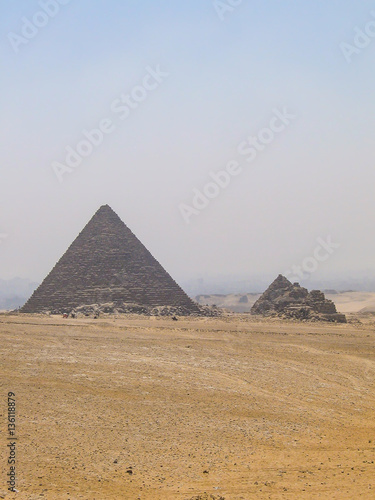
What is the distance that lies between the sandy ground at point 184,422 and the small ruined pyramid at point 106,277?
2075 centimetres

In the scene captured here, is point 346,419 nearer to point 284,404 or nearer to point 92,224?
point 284,404

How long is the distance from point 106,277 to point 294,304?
44.4ft

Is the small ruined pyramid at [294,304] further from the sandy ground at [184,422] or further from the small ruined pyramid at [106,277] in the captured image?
the sandy ground at [184,422]

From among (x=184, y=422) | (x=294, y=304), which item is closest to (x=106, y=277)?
(x=294, y=304)

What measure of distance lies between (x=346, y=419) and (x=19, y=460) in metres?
6.04

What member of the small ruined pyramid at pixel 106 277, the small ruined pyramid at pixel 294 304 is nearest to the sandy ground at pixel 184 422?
the small ruined pyramid at pixel 294 304

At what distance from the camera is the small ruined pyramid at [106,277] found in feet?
126

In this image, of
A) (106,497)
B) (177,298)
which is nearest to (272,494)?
(106,497)

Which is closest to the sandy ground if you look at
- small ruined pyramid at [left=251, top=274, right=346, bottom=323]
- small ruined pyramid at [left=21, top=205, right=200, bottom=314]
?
small ruined pyramid at [left=251, top=274, right=346, bottom=323]

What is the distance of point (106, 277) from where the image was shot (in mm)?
39938

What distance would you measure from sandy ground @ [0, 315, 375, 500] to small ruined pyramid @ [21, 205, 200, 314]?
20752 mm

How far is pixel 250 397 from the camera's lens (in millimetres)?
11414

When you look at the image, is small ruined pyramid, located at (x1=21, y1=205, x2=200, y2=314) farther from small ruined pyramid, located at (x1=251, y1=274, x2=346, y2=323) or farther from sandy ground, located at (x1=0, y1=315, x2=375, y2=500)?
sandy ground, located at (x1=0, y1=315, x2=375, y2=500)

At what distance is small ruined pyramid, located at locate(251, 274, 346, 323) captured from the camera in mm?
34781
